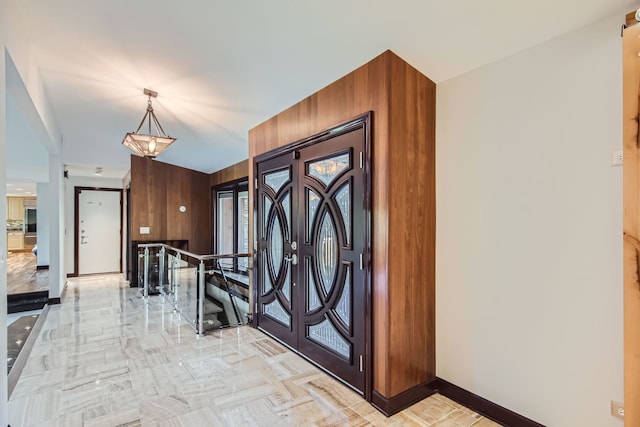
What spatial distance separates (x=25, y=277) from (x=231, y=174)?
229 inches

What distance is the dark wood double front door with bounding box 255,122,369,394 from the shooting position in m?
2.59

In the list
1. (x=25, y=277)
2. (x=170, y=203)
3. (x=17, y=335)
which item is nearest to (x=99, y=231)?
(x=25, y=277)

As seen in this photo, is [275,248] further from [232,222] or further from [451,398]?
[232,222]

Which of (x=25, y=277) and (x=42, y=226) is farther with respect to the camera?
(x=42, y=226)

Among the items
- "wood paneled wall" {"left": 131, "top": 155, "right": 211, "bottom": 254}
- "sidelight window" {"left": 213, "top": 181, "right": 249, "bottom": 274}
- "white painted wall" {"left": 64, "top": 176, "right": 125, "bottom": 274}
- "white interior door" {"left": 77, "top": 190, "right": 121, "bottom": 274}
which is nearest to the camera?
"sidelight window" {"left": 213, "top": 181, "right": 249, "bottom": 274}

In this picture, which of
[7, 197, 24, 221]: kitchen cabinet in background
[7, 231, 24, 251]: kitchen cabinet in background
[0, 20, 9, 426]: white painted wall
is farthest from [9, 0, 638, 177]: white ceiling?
[7, 197, 24, 221]: kitchen cabinet in background

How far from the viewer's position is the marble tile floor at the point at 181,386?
7.45ft

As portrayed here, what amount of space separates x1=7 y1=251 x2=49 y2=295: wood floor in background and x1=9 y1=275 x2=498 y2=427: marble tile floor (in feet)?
10.5

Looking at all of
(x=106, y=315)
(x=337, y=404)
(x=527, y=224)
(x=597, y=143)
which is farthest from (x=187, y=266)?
(x=597, y=143)

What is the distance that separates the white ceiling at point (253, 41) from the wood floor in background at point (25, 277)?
4415 mm

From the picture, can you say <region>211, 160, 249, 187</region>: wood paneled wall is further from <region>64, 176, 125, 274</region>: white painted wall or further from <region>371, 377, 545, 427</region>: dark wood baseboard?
<region>371, 377, 545, 427</region>: dark wood baseboard

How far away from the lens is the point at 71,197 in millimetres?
7879

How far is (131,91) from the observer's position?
368cm

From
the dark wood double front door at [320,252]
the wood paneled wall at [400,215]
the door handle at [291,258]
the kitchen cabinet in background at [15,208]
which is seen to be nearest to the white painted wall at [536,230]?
the wood paneled wall at [400,215]
